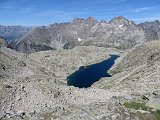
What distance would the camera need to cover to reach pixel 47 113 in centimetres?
8106

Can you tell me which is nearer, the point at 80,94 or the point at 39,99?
the point at 39,99

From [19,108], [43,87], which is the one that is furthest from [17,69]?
[19,108]

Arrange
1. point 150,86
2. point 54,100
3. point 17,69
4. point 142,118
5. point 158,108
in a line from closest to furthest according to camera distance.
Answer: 1. point 142,118
2. point 158,108
3. point 54,100
4. point 150,86
5. point 17,69

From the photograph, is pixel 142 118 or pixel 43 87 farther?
pixel 43 87

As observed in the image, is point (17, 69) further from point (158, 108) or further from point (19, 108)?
point (158, 108)

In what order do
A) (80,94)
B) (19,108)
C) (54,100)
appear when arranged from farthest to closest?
(80,94), (54,100), (19,108)

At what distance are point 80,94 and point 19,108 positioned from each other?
21.8 m

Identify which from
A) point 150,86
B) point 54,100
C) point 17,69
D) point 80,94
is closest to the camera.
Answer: point 54,100

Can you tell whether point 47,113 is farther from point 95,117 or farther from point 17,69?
point 17,69

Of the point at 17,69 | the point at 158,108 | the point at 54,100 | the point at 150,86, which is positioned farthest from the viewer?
the point at 17,69

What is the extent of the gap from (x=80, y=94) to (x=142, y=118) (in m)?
31.0

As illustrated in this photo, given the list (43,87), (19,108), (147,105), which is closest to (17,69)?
(43,87)

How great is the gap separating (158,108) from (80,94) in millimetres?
29214

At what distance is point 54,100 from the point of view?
93562 millimetres
